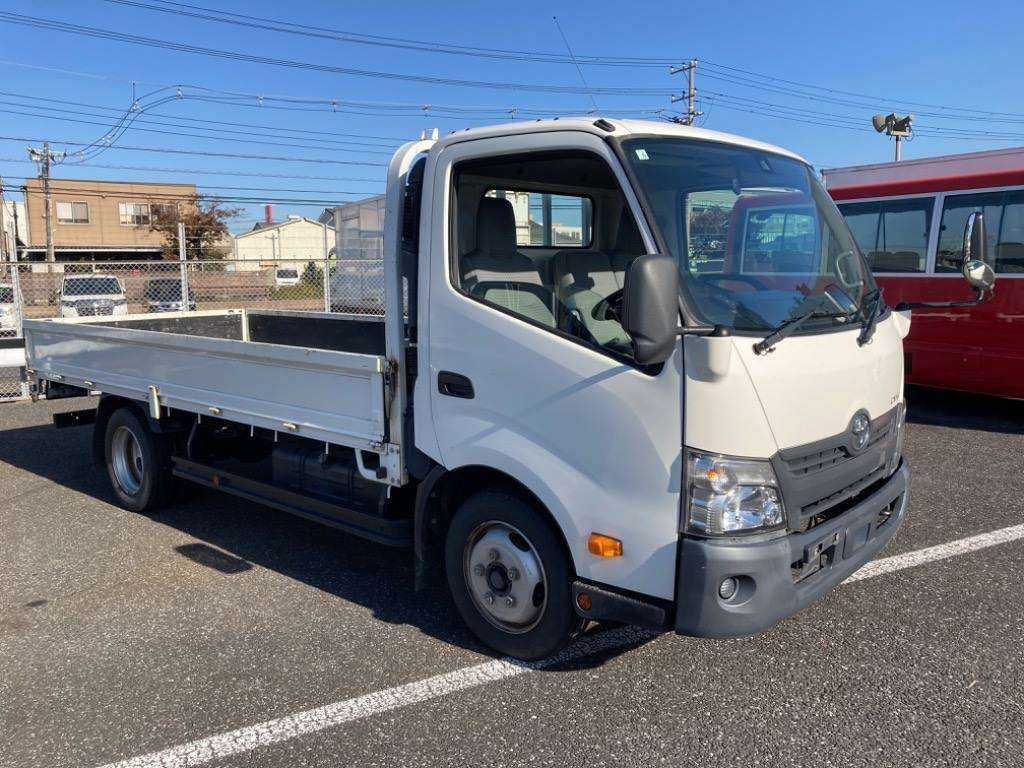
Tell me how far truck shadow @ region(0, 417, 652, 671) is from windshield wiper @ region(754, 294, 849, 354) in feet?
5.45

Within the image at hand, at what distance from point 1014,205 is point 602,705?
7561mm

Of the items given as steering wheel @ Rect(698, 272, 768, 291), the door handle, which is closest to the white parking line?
the door handle

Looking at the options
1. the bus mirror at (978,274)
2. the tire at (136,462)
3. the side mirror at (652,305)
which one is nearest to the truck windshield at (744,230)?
the side mirror at (652,305)

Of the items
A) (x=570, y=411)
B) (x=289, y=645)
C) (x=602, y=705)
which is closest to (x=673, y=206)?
(x=570, y=411)

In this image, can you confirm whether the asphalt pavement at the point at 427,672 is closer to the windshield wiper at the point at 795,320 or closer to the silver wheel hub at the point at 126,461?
the silver wheel hub at the point at 126,461

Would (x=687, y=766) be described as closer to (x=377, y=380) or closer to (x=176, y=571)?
(x=377, y=380)

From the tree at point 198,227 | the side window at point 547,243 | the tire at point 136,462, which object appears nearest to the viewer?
the side window at point 547,243

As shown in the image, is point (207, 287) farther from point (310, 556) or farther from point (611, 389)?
point (611, 389)

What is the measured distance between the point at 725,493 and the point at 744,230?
1.25m

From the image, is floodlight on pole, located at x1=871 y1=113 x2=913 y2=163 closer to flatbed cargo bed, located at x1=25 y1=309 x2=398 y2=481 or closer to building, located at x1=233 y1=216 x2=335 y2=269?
flatbed cargo bed, located at x1=25 y1=309 x2=398 y2=481

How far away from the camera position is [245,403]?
4895 mm

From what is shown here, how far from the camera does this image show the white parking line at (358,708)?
3.12 meters

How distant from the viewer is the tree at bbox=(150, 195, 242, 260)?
161ft

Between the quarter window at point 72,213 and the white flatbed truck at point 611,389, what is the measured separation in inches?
2244
